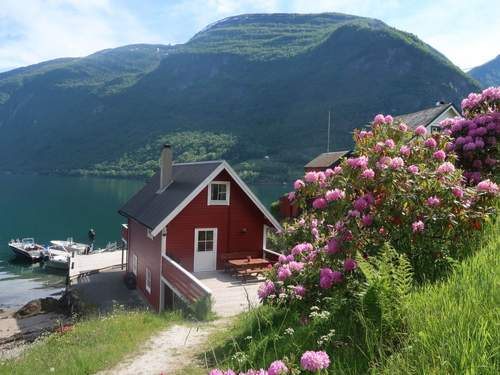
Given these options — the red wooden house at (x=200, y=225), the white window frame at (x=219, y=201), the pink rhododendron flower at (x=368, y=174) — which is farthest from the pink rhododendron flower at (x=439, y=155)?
the white window frame at (x=219, y=201)

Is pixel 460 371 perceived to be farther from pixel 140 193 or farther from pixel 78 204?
pixel 78 204

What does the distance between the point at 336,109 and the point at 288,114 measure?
110 ft

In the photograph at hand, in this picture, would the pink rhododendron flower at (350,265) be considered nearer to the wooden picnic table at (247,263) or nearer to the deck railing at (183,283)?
the deck railing at (183,283)

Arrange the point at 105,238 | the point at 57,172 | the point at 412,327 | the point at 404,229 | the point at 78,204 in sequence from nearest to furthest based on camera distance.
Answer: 1. the point at 412,327
2. the point at 404,229
3. the point at 105,238
4. the point at 78,204
5. the point at 57,172

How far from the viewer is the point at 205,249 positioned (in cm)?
1878

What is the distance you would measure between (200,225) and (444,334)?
52.2ft

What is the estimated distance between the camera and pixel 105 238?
55.1m

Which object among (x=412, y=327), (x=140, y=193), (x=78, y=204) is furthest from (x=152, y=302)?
(x=78, y=204)

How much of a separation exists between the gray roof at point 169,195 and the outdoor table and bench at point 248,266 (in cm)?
351

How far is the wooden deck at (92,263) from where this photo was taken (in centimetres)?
2804

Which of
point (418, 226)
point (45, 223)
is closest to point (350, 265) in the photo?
point (418, 226)

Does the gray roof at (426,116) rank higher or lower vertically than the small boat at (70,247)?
higher

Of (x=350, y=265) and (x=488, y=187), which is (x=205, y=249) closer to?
(x=350, y=265)

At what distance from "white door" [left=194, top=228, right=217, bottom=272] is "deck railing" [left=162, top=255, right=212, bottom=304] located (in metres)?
1.44
